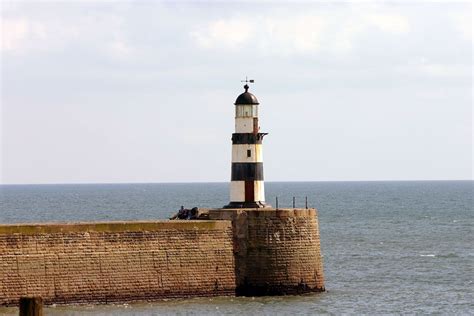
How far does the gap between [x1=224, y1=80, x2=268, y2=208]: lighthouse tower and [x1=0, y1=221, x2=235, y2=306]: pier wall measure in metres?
1.77

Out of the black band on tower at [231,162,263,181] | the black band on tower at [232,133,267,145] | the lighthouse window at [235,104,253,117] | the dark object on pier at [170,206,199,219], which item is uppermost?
the lighthouse window at [235,104,253,117]

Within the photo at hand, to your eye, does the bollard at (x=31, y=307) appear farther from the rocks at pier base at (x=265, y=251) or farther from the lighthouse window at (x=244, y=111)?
the lighthouse window at (x=244, y=111)

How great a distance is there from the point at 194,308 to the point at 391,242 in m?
29.7

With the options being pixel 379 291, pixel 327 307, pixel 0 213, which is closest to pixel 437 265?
pixel 379 291

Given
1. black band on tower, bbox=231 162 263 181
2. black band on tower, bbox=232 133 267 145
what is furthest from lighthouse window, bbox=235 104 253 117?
black band on tower, bbox=231 162 263 181

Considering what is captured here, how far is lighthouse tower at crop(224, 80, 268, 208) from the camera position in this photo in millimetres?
35250

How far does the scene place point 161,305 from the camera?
32094mm

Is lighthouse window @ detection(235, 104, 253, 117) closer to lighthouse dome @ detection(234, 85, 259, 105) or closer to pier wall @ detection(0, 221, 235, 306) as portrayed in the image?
lighthouse dome @ detection(234, 85, 259, 105)

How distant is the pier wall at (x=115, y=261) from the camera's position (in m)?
30.6

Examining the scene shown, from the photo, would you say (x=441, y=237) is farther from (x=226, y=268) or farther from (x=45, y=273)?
(x=45, y=273)

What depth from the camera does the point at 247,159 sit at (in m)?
35.3

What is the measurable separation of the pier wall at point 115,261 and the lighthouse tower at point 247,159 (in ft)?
5.82

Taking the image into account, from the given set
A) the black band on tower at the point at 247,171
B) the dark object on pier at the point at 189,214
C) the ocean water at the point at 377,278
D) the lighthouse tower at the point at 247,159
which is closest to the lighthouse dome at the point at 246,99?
the lighthouse tower at the point at 247,159

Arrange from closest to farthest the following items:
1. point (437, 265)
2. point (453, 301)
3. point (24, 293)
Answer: point (24, 293)
point (453, 301)
point (437, 265)
